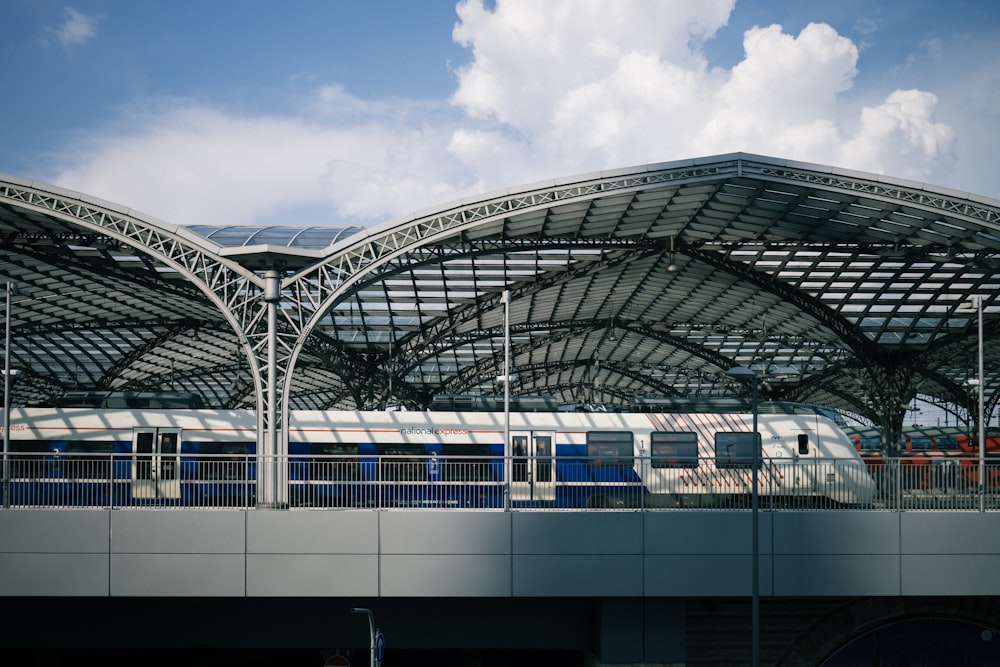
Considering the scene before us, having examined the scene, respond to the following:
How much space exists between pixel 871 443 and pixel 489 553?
150 feet

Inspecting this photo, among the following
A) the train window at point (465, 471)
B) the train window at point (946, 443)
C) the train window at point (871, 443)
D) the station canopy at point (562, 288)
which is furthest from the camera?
the train window at point (871, 443)

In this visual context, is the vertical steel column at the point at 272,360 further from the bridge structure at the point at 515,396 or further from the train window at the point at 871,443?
the train window at the point at 871,443

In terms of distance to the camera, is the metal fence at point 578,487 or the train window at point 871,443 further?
the train window at point 871,443

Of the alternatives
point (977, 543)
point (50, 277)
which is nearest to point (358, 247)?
point (977, 543)

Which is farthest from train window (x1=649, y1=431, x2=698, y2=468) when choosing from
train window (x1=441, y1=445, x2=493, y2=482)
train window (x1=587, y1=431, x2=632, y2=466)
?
train window (x1=441, y1=445, x2=493, y2=482)

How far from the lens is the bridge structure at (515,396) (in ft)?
61.5

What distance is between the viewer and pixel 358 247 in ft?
89.6

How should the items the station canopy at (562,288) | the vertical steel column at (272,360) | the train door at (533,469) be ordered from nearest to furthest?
1. the train door at (533,469)
2. the vertical steel column at (272,360)
3. the station canopy at (562,288)

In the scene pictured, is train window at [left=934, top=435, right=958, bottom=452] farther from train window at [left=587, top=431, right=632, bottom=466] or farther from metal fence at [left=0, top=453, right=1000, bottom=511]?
metal fence at [left=0, top=453, right=1000, bottom=511]

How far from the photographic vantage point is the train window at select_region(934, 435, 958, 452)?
55.1 metres

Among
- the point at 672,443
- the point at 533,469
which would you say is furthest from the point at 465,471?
the point at 672,443

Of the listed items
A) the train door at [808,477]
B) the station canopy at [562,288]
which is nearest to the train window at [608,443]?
the station canopy at [562,288]

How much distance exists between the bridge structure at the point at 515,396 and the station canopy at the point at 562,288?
0.52ft

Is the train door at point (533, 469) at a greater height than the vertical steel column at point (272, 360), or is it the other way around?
the vertical steel column at point (272, 360)
